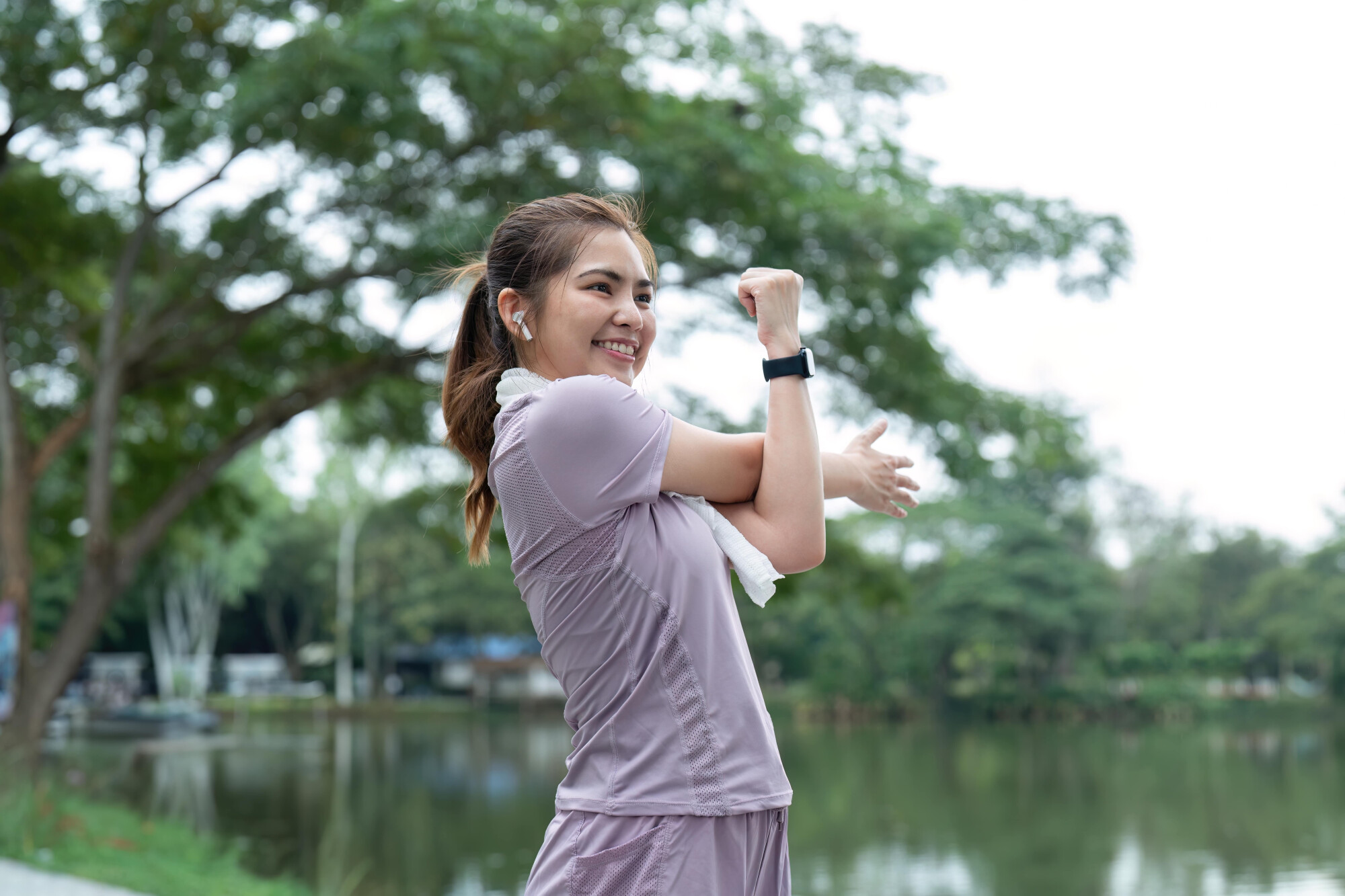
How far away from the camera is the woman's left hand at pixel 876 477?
155 cm

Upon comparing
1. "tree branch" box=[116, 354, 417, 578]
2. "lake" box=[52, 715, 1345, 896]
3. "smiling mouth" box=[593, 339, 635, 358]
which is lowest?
"lake" box=[52, 715, 1345, 896]

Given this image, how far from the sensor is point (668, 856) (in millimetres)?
1243

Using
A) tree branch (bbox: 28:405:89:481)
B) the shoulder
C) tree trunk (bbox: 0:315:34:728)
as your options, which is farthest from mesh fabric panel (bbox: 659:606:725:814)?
tree branch (bbox: 28:405:89:481)

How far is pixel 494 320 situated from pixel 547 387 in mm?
250

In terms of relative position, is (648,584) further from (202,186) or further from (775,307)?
(202,186)

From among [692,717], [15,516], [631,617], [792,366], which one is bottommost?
[692,717]

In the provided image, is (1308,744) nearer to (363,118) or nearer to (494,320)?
(363,118)

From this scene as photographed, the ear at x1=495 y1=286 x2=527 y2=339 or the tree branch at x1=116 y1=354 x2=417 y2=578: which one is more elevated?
the tree branch at x1=116 y1=354 x2=417 y2=578

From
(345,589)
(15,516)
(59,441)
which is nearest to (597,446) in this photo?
(15,516)

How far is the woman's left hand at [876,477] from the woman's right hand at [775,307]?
248 mm

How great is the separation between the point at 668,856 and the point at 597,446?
421 mm

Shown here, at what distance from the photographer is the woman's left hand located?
1551 millimetres

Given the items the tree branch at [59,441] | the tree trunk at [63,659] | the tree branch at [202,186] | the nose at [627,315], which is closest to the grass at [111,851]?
the tree trunk at [63,659]

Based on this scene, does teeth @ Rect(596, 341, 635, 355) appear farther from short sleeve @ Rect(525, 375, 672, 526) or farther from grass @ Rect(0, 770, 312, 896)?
grass @ Rect(0, 770, 312, 896)
